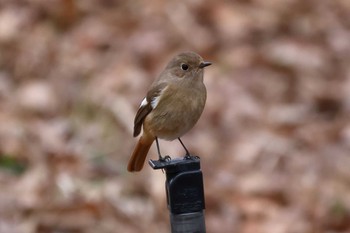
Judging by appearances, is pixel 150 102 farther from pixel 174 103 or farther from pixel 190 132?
pixel 190 132

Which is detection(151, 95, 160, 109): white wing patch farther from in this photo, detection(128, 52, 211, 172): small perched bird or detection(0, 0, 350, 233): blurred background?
detection(0, 0, 350, 233): blurred background

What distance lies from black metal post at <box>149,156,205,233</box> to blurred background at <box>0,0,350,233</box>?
212cm

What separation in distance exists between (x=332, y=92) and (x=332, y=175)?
1452mm

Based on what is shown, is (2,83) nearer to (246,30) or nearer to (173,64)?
(246,30)

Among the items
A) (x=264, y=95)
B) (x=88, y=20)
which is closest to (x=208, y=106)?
(x=264, y=95)

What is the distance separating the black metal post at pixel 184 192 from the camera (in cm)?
348

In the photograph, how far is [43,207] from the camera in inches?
225

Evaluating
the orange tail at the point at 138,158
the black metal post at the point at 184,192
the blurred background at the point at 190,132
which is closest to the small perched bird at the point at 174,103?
the orange tail at the point at 138,158

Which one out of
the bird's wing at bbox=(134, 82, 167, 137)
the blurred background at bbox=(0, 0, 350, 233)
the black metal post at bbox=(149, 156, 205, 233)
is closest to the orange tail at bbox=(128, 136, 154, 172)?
the bird's wing at bbox=(134, 82, 167, 137)

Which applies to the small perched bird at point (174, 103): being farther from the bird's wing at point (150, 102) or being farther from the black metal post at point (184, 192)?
the black metal post at point (184, 192)

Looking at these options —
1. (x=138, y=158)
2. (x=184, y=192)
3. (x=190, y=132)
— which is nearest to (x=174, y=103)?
(x=138, y=158)

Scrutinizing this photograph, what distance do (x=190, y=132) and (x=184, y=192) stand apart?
350cm

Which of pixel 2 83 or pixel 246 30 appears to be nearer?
pixel 2 83

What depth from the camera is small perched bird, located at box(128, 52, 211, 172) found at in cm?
395
